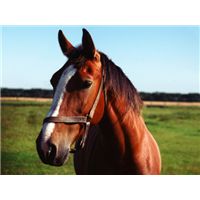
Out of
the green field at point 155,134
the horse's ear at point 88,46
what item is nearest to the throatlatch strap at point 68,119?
the horse's ear at point 88,46

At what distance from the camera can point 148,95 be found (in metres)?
3.72

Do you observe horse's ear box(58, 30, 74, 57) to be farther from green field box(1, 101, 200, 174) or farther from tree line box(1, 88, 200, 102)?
green field box(1, 101, 200, 174)

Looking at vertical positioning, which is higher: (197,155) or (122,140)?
(122,140)

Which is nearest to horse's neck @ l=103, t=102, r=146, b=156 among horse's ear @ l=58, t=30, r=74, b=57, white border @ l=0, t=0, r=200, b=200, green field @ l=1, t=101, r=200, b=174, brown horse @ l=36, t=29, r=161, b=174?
brown horse @ l=36, t=29, r=161, b=174

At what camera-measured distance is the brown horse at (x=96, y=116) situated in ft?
5.87

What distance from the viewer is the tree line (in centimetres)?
368

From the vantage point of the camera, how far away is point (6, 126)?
12.8 feet

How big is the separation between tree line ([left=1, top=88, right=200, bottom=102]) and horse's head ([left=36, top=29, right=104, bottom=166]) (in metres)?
1.80
